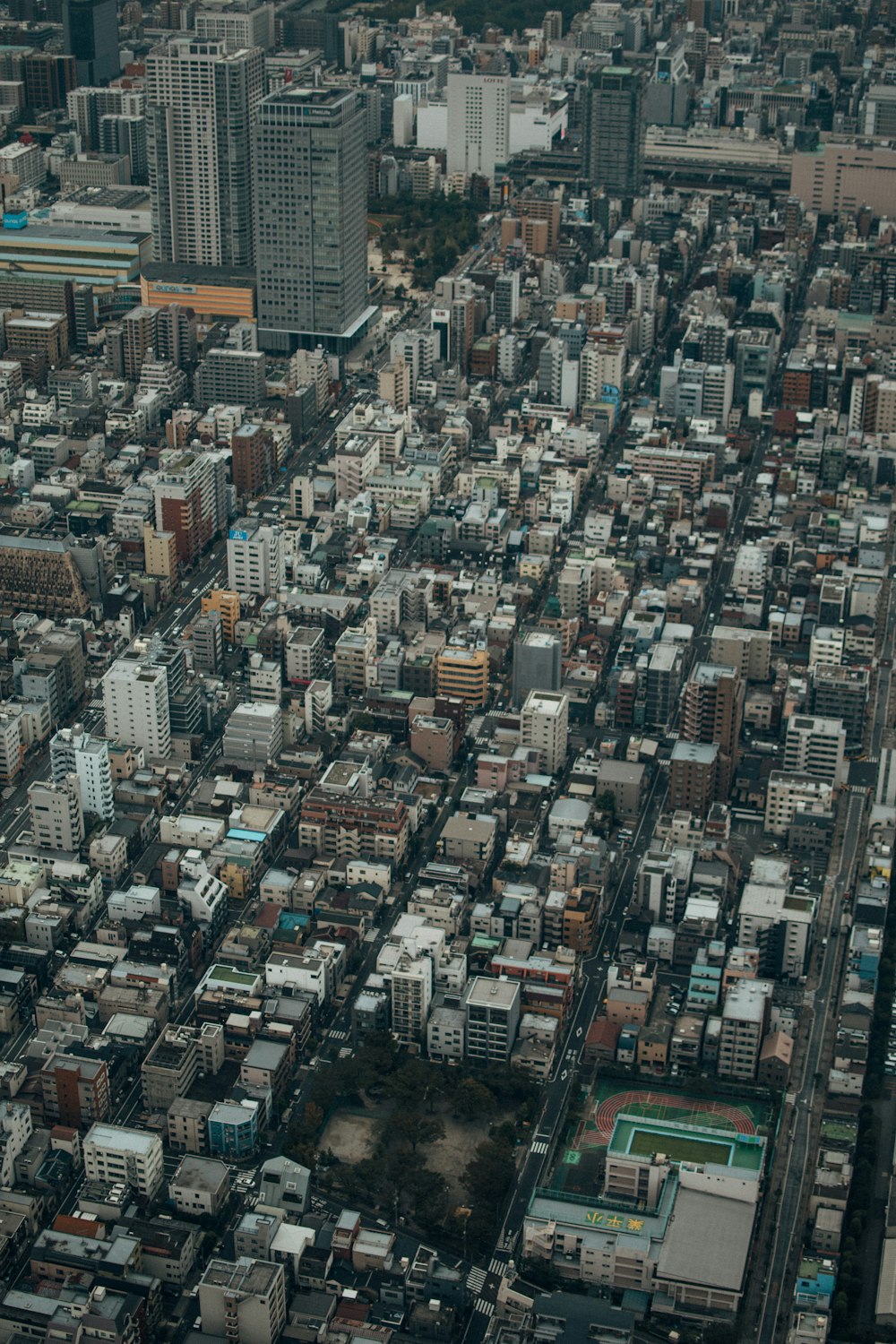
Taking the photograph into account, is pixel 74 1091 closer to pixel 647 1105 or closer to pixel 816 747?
pixel 647 1105

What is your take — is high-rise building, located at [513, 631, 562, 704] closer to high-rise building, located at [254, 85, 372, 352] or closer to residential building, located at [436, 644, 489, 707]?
residential building, located at [436, 644, 489, 707]

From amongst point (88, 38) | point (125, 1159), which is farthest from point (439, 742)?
point (88, 38)

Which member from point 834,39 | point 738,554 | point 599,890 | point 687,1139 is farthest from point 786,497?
point 834,39

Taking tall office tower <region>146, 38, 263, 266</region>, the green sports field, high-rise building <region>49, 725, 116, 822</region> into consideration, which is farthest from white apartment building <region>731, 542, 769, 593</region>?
tall office tower <region>146, 38, 263, 266</region>

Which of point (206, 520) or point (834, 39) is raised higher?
point (834, 39)

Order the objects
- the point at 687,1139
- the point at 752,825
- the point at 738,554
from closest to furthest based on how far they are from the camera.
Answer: the point at 687,1139 < the point at 752,825 < the point at 738,554

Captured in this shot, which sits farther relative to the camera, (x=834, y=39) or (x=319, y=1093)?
(x=834, y=39)

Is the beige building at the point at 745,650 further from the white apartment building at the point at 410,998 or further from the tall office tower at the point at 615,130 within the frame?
the tall office tower at the point at 615,130

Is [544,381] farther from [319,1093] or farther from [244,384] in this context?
[319,1093]
